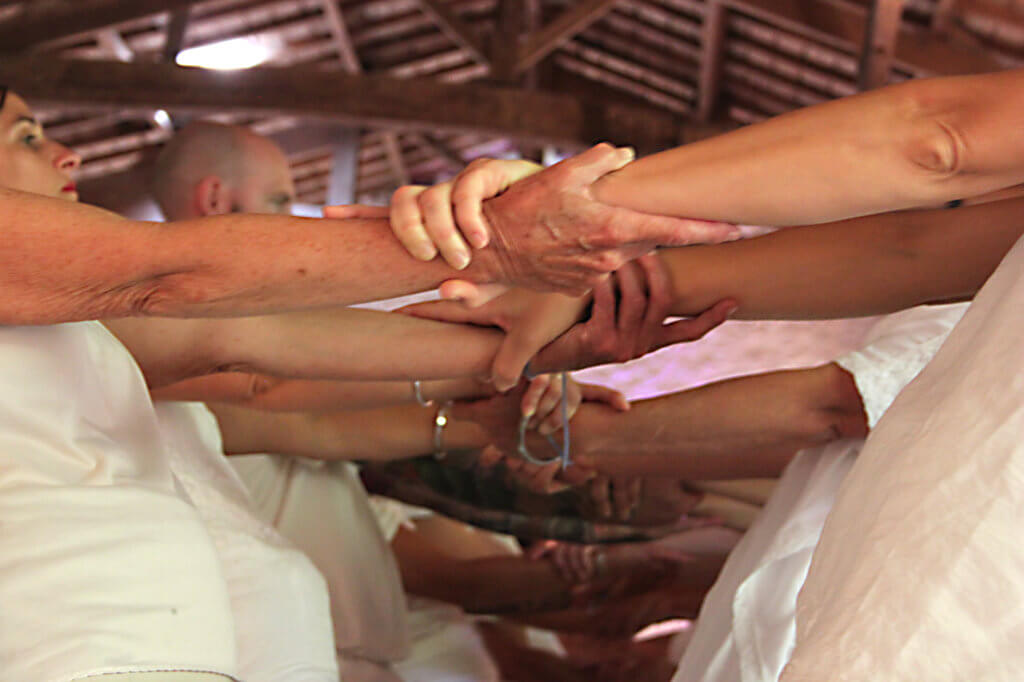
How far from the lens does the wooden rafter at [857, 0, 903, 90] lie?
385cm

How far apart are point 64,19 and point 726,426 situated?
11.3 ft

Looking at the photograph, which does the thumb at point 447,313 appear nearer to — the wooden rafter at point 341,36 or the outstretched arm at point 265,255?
the outstretched arm at point 265,255

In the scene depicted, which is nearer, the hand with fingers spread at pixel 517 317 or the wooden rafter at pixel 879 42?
the hand with fingers spread at pixel 517 317

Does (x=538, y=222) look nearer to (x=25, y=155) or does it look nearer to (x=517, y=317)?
(x=517, y=317)

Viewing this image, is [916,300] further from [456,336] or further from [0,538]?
[0,538]

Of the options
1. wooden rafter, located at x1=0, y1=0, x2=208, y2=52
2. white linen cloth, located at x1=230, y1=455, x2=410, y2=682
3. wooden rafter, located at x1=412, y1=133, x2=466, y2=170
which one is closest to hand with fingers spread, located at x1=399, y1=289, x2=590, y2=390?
white linen cloth, located at x1=230, y1=455, x2=410, y2=682

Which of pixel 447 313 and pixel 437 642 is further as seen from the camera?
pixel 437 642

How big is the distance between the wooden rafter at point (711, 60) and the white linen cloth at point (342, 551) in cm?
368

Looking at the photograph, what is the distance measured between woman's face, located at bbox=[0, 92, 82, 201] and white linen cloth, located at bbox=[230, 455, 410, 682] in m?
0.65

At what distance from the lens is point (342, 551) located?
6.84 feet

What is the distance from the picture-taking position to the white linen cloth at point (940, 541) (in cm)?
69

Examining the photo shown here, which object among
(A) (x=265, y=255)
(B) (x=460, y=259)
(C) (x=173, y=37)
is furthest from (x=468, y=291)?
(C) (x=173, y=37)

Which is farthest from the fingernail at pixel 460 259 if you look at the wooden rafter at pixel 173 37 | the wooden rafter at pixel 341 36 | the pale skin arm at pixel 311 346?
the wooden rafter at pixel 341 36

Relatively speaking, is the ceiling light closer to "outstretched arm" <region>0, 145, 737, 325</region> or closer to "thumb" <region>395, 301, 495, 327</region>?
"thumb" <region>395, 301, 495, 327</region>
